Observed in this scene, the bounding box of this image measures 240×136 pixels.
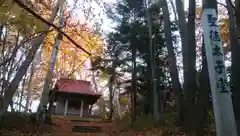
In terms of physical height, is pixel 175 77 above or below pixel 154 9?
below

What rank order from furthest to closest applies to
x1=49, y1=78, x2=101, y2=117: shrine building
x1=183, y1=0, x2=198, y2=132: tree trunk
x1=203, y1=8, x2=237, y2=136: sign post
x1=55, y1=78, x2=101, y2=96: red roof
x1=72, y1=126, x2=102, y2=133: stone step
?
x1=49, y1=78, x2=101, y2=117: shrine building → x1=55, y1=78, x2=101, y2=96: red roof → x1=72, y1=126, x2=102, y2=133: stone step → x1=183, y1=0, x2=198, y2=132: tree trunk → x1=203, y1=8, x2=237, y2=136: sign post

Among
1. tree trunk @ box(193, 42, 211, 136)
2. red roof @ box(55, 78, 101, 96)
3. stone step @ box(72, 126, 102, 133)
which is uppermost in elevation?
red roof @ box(55, 78, 101, 96)

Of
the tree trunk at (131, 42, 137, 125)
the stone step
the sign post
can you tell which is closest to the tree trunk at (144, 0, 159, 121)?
the tree trunk at (131, 42, 137, 125)

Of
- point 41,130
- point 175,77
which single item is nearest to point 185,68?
point 175,77

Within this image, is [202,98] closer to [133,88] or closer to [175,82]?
[175,82]

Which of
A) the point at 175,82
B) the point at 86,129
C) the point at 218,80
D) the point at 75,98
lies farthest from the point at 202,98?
the point at 75,98

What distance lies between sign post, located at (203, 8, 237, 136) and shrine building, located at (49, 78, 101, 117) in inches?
657

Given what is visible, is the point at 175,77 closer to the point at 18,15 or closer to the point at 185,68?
the point at 185,68

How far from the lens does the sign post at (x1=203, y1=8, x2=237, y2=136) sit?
3.09m

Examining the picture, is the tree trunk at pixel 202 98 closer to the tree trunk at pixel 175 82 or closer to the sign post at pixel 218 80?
the tree trunk at pixel 175 82

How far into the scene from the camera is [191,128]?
24.2ft

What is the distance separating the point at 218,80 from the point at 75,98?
58.2 ft

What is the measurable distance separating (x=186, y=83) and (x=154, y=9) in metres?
6.34

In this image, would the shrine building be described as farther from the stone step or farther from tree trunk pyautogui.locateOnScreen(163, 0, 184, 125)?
tree trunk pyautogui.locateOnScreen(163, 0, 184, 125)
